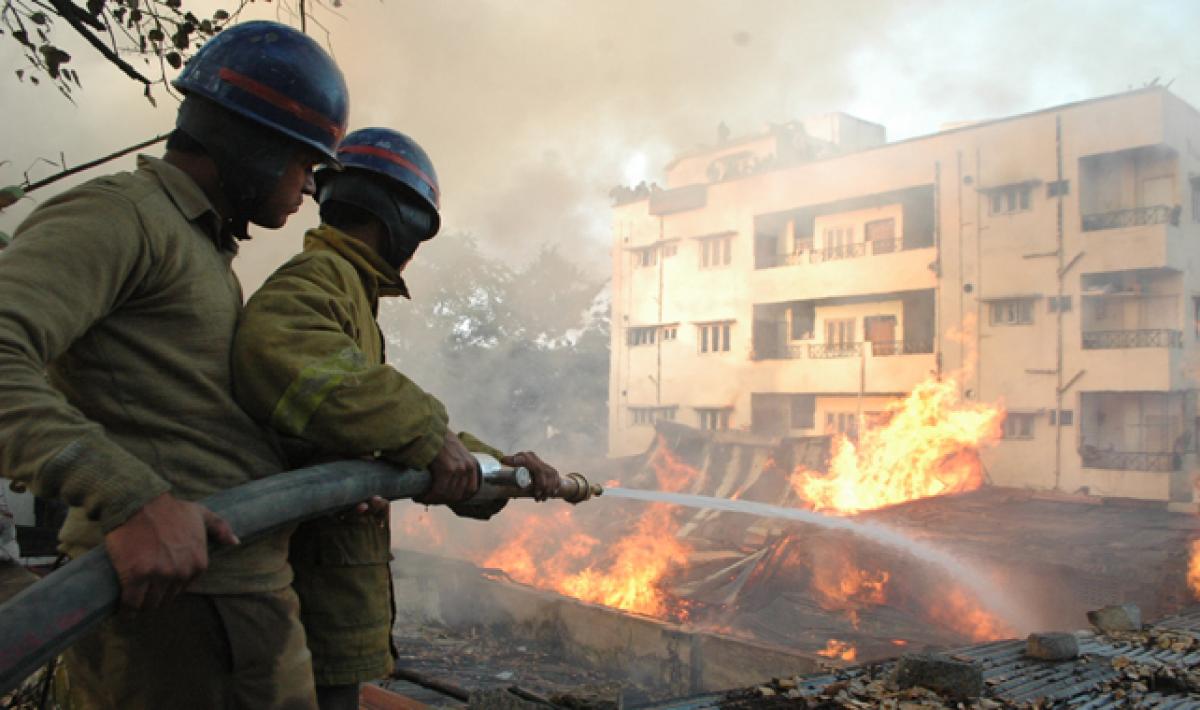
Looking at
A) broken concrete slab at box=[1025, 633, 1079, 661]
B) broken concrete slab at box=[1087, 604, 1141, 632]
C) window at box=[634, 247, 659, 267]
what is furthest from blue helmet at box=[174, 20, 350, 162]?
window at box=[634, 247, 659, 267]

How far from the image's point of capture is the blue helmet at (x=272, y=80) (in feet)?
6.77

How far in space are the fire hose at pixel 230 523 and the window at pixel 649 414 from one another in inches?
1265

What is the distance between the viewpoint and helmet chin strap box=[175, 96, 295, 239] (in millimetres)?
2070

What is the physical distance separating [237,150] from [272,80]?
19cm

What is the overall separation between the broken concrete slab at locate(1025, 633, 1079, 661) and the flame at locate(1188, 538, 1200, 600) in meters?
10.1

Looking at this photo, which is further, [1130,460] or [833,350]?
[833,350]

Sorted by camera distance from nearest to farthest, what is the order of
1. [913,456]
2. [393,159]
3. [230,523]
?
[230,523], [393,159], [913,456]

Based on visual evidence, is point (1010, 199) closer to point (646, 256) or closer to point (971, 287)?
point (971, 287)

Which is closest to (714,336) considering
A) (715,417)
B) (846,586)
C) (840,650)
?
(715,417)

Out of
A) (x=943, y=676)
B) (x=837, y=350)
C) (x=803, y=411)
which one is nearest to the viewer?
(x=943, y=676)

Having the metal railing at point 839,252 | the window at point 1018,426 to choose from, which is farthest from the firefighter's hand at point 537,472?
the metal railing at point 839,252

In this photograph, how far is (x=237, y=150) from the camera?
2076 mm

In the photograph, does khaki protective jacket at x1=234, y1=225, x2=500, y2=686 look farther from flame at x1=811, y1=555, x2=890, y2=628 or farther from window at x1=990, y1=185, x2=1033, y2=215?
window at x1=990, y1=185, x2=1033, y2=215

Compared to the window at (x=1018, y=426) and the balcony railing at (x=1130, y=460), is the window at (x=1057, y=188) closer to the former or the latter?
the window at (x=1018, y=426)
